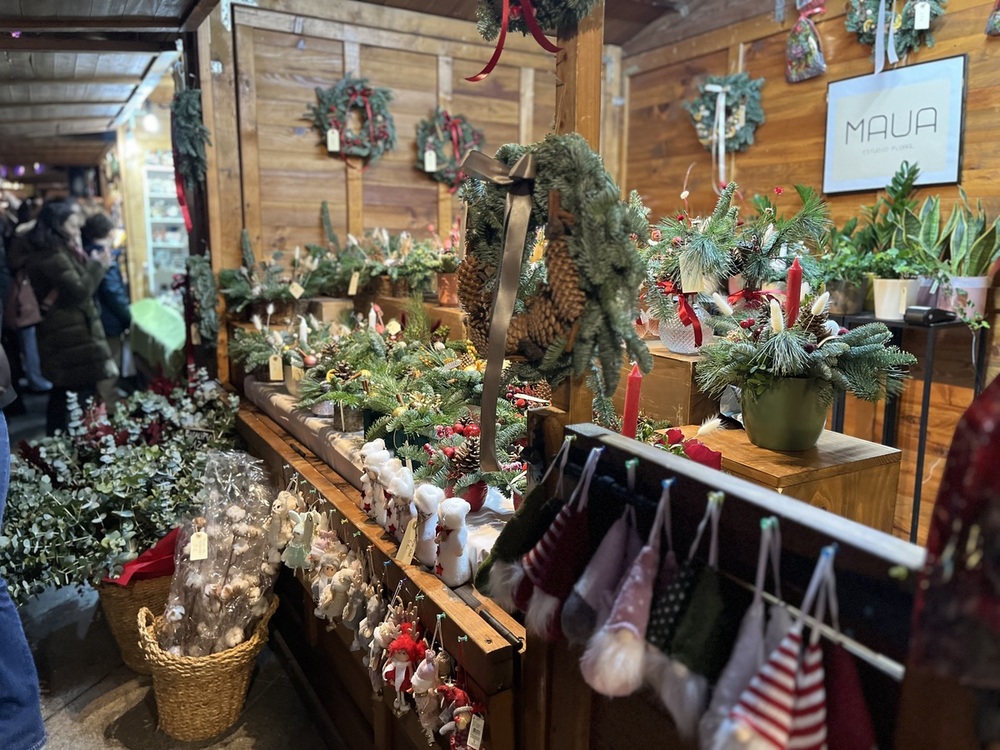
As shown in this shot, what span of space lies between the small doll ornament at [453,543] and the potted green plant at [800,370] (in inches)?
23.9

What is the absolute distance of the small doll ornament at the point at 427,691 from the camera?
1.49 metres

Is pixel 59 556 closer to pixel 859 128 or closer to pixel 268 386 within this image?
pixel 268 386

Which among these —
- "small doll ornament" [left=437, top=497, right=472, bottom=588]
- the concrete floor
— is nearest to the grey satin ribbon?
"small doll ornament" [left=437, top=497, right=472, bottom=588]

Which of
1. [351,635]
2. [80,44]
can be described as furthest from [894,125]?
[80,44]

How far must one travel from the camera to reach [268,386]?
318cm

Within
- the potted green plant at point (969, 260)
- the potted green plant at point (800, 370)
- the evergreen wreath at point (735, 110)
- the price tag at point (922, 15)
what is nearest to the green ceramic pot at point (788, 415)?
the potted green plant at point (800, 370)

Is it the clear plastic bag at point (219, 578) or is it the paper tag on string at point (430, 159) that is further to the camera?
the paper tag on string at point (430, 159)

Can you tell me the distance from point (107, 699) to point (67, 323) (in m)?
2.39

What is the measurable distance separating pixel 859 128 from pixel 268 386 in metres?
2.87

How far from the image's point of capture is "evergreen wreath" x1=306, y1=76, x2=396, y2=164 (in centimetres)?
389

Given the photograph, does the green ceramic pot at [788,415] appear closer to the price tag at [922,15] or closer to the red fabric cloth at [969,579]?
the red fabric cloth at [969,579]

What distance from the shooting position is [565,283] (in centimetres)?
112

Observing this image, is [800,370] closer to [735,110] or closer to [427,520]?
[427,520]

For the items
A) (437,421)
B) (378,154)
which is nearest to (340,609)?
(437,421)
